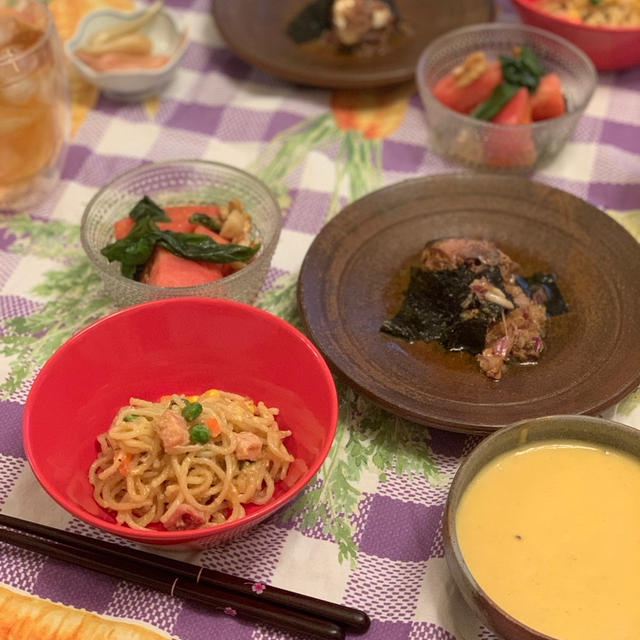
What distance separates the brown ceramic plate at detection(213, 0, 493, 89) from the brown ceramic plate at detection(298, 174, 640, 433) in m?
0.70

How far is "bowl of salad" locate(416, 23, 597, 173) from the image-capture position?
2.63 metres

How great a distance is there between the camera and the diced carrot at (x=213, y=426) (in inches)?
66.7

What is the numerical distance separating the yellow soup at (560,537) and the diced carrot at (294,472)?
0.34m

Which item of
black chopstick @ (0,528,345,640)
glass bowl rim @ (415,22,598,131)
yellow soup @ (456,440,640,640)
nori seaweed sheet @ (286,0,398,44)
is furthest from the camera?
nori seaweed sheet @ (286,0,398,44)

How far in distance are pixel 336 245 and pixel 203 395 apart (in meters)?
0.62

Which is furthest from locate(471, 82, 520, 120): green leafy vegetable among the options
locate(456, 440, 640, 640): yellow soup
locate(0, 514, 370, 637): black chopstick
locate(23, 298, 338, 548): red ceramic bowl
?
locate(0, 514, 370, 637): black chopstick

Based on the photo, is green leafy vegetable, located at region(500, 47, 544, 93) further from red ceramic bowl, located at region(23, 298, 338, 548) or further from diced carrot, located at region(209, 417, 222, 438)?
diced carrot, located at region(209, 417, 222, 438)


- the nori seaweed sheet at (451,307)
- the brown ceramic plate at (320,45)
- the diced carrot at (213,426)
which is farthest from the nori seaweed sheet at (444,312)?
the brown ceramic plate at (320,45)

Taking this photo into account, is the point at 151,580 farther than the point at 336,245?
No

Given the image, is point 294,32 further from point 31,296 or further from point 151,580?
point 151,580

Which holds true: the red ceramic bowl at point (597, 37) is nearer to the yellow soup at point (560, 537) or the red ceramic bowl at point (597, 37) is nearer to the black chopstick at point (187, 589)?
the yellow soup at point (560, 537)

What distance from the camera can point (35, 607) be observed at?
1678 millimetres

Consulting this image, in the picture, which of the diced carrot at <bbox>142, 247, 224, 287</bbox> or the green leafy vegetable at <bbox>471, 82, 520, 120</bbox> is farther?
the green leafy vegetable at <bbox>471, 82, 520, 120</bbox>

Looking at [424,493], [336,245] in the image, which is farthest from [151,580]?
[336,245]
